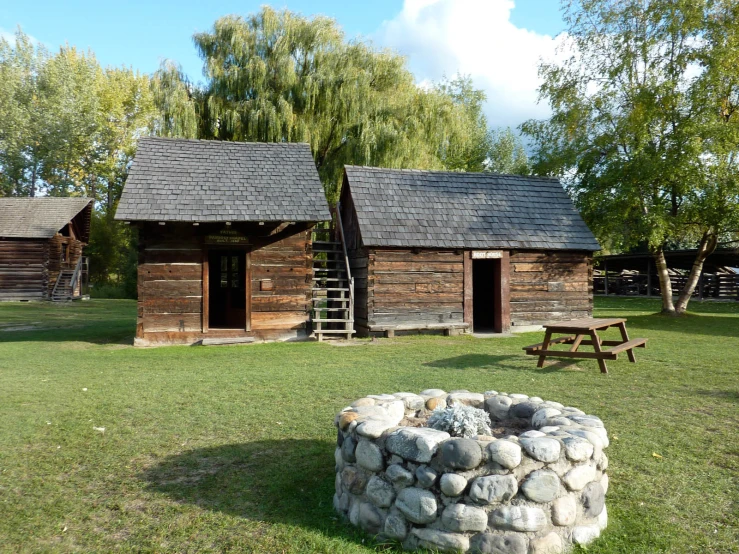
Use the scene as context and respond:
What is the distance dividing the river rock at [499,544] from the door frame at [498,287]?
37.8ft

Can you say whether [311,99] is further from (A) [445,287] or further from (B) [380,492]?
(B) [380,492]

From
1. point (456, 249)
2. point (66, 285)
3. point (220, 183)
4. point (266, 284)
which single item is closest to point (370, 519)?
point (266, 284)

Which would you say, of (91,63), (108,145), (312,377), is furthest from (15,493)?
(91,63)

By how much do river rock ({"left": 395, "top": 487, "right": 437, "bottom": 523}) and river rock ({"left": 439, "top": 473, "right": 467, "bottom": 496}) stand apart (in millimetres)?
122

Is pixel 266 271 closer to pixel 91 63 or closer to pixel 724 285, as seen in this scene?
pixel 724 285

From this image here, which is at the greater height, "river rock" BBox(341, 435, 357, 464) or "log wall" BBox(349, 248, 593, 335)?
"log wall" BBox(349, 248, 593, 335)

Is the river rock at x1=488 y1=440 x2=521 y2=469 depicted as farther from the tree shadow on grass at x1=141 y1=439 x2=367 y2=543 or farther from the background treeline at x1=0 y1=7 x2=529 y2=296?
the background treeline at x1=0 y1=7 x2=529 y2=296

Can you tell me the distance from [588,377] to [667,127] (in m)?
13.3

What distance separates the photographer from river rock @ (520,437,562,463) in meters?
3.64

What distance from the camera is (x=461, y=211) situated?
15641 millimetres

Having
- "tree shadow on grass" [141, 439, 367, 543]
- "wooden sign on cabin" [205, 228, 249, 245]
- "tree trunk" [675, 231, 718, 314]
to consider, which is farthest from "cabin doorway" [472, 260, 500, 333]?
"tree shadow on grass" [141, 439, 367, 543]

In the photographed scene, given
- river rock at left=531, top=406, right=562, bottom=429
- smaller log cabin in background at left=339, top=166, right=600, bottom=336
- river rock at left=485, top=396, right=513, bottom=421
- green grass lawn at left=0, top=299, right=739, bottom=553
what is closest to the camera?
green grass lawn at left=0, top=299, right=739, bottom=553

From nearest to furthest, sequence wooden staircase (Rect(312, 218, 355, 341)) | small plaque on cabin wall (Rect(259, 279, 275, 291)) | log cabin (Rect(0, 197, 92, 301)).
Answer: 1. small plaque on cabin wall (Rect(259, 279, 275, 291))
2. wooden staircase (Rect(312, 218, 355, 341))
3. log cabin (Rect(0, 197, 92, 301))

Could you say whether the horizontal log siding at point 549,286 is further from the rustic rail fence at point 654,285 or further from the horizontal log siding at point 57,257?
the horizontal log siding at point 57,257
